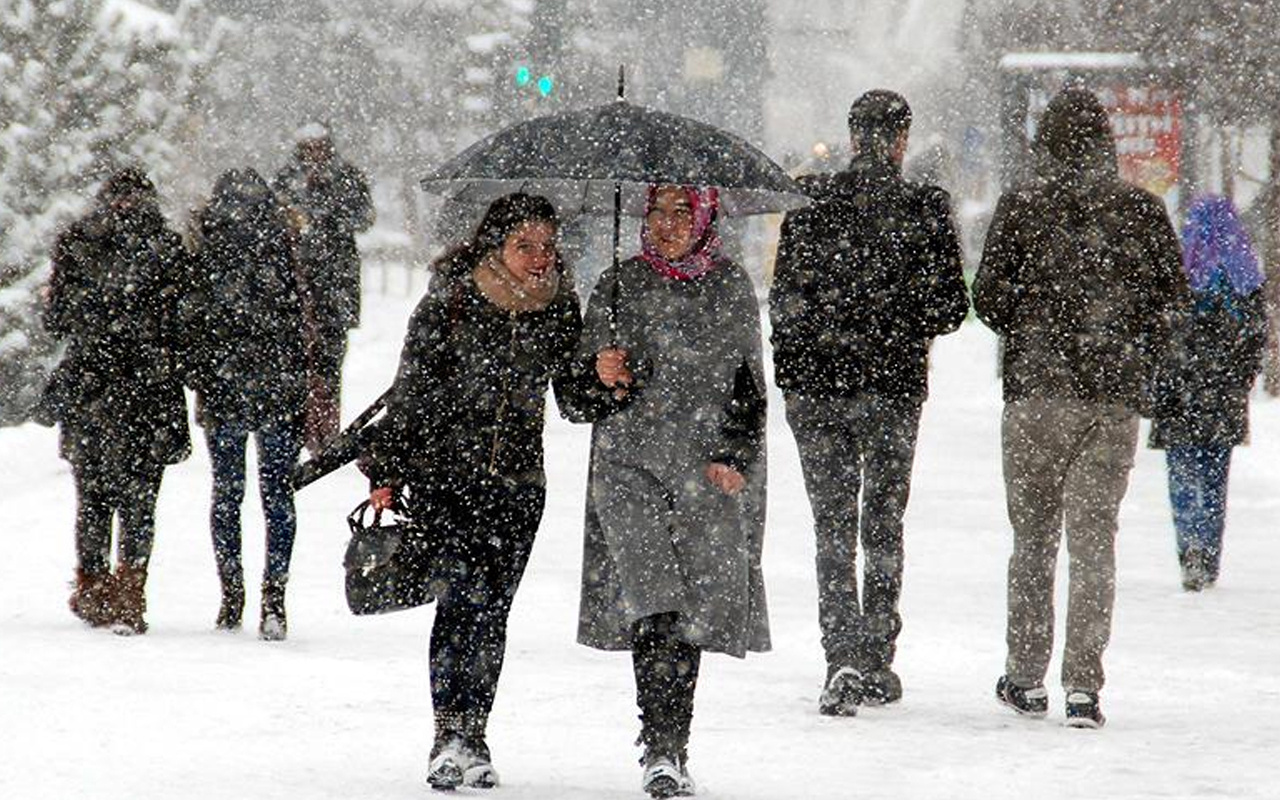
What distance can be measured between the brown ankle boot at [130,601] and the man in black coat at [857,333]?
3.39 m

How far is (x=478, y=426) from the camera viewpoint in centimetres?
680

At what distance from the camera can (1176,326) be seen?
504 inches

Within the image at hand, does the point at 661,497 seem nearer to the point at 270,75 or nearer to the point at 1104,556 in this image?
the point at 1104,556

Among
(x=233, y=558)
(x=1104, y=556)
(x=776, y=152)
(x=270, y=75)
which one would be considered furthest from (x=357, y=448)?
(x=776, y=152)

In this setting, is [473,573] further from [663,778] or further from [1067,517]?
[1067,517]

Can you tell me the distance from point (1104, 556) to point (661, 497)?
79.7 inches

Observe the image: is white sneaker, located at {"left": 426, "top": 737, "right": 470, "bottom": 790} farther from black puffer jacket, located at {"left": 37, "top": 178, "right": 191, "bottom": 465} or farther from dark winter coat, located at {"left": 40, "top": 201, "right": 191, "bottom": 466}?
black puffer jacket, located at {"left": 37, "top": 178, "right": 191, "bottom": 465}

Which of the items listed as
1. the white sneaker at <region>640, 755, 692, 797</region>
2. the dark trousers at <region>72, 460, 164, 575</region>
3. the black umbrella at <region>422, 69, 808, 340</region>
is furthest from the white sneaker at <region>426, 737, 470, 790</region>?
the dark trousers at <region>72, 460, 164, 575</region>

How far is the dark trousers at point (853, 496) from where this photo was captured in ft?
26.8

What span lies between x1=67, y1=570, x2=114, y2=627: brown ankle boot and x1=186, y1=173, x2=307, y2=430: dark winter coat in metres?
0.92

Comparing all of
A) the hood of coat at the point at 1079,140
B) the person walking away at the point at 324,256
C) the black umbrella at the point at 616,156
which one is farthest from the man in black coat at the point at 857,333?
the person walking away at the point at 324,256

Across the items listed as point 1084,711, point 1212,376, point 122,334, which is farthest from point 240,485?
point 1212,376

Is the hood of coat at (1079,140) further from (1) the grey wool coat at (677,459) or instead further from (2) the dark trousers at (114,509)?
(2) the dark trousers at (114,509)

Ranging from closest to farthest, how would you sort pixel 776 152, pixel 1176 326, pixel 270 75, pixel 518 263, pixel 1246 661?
pixel 518 263 < pixel 1246 661 < pixel 1176 326 < pixel 270 75 < pixel 776 152
